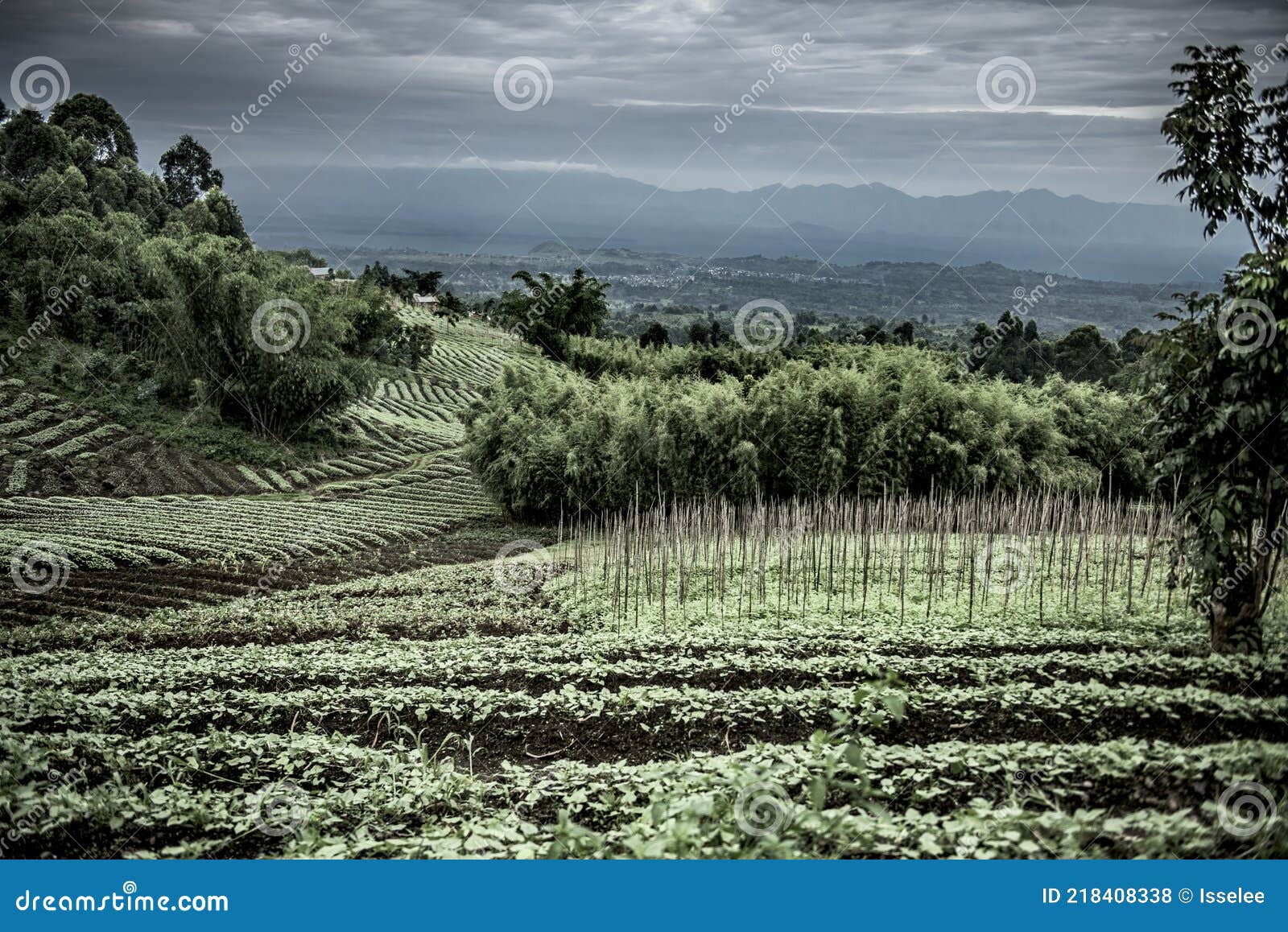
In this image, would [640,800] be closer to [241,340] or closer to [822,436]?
[822,436]

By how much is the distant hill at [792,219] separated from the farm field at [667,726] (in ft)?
7.34

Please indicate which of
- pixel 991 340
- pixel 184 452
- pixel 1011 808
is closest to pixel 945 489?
pixel 991 340

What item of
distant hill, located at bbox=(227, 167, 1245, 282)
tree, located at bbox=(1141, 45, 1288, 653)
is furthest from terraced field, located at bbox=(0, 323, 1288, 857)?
distant hill, located at bbox=(227, 167, 1245, 282)

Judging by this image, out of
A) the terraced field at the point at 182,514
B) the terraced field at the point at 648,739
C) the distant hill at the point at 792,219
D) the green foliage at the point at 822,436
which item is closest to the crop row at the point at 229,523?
the terraced field at the point at 182,514

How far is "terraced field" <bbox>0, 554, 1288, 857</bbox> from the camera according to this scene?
286cm

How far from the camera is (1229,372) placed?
466 cm

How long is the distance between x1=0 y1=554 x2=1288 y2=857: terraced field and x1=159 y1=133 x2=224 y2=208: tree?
29.8 meters

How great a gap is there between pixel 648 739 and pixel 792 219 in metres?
6.89

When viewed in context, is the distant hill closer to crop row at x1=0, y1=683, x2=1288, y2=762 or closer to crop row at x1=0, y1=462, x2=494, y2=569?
crop row at x1=0, y1=683, x2=1288, y2=762

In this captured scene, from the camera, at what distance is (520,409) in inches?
531

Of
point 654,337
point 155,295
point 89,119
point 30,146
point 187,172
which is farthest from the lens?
point 187,172

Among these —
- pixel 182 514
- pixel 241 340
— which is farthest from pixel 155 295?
pixel 182 514

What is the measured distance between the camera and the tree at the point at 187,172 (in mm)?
31234

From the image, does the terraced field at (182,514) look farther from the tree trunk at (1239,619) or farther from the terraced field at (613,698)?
the tree trunk at (1239,619)
